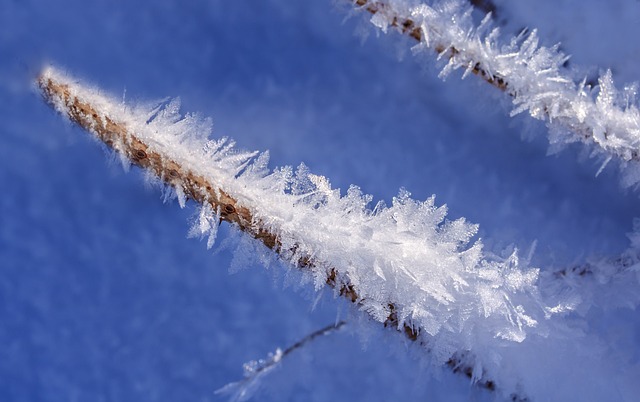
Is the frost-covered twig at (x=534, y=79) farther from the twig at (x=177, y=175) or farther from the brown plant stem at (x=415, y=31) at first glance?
the twig at (x=177, y=175)

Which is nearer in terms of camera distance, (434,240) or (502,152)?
(434,240)

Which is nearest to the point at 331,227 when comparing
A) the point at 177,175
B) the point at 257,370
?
the point at 177,175

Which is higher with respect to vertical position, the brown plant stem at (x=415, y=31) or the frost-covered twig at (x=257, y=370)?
the brown plant stem at (x=415, y=31)

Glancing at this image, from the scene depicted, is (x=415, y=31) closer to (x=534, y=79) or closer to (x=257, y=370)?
(x=534, y=79)

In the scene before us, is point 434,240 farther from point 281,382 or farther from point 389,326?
point 281,382

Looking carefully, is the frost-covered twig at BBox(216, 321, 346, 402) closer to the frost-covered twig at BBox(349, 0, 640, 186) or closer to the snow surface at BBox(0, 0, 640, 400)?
the snow surface at BBox(0, 0, 640, 400)

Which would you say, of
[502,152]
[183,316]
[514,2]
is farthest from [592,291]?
[183,316]

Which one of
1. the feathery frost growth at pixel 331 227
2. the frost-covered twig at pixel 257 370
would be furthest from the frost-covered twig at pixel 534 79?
the frost-covered twig at pixel 257 370
